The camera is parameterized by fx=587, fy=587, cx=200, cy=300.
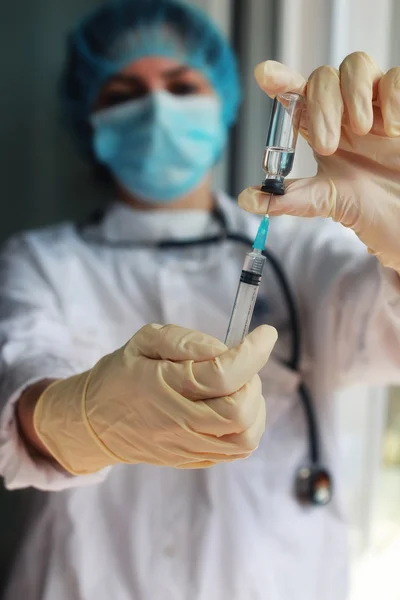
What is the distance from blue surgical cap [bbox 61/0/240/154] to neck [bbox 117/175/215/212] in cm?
17

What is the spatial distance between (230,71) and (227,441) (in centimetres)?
82

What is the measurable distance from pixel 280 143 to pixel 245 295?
0.50ft

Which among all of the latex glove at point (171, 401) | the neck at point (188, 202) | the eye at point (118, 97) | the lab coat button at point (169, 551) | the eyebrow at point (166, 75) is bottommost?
the lab coat button at point (169, 551)

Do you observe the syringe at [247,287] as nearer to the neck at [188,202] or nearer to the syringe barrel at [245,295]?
the syringe barrel at [245,295]

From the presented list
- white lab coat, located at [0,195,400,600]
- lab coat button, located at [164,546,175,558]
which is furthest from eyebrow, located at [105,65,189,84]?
lab coat button, located at [164,546,175,558]

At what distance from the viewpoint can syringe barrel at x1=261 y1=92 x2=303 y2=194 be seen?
569 millimetres

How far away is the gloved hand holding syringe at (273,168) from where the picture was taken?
57 centimetres

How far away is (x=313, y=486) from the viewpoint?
89cm

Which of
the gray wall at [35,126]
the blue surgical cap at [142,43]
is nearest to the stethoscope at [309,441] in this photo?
the blue surgical cap at [142,43]

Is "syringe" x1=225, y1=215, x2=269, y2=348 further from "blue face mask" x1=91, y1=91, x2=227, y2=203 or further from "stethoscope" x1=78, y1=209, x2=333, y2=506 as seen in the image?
"blue face mask" x1=91, y1=91, x2=227, y2=203

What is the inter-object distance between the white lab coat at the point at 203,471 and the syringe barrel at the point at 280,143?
26cm

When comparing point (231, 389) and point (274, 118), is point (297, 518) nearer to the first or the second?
point (231, 389)

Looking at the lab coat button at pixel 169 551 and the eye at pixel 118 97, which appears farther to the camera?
the eye at pixel 118 97

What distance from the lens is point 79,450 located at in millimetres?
637
